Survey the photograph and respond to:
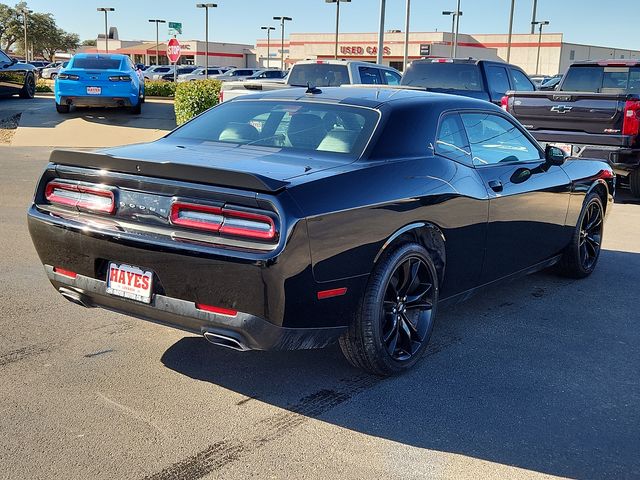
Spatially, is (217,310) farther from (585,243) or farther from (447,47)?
(447,47)

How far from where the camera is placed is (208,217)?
3574 mm

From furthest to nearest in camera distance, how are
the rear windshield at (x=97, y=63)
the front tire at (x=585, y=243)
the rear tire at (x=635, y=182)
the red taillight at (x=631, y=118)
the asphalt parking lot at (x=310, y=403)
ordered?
the rear windshield at (x=97, y=63), the rear tire at (x=635, y=182), the red taillight at (x=631, y=118), the front tire at (x=585, y=243), the asphalt parking lot at (x=310, y=403)

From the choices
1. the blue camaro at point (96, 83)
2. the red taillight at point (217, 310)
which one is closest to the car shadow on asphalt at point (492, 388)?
the red taillight at point (217, 310)

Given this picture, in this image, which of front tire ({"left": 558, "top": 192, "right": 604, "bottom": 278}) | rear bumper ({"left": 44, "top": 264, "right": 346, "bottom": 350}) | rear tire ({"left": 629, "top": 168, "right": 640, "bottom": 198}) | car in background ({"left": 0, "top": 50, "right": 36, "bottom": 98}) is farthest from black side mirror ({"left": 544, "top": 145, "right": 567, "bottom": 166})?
car in background ({"left": 0, "top": 50, "right": 36, "bottom": 98})

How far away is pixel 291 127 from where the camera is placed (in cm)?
466

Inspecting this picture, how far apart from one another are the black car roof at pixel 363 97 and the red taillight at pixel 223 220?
1.48 meters

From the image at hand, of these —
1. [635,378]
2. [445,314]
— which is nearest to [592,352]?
[635,378]

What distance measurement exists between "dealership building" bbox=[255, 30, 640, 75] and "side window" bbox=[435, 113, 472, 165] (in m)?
58.7

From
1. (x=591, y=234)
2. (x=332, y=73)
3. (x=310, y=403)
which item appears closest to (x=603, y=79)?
(x=332, y=73)

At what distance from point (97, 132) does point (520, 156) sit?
43.5 feet

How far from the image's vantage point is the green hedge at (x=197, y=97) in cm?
1627

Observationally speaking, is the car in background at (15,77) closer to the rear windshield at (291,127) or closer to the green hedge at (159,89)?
the green hedge at (159,89)

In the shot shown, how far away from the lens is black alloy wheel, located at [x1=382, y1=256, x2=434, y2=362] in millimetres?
4184

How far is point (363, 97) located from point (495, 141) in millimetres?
1098
